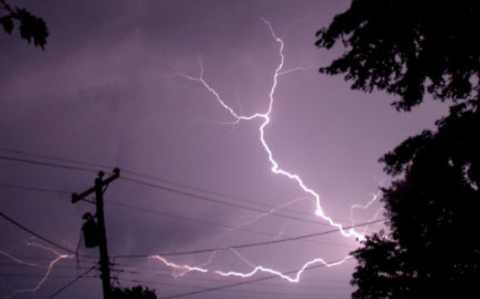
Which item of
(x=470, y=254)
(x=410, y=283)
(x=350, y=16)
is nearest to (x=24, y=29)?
(x=350, y=16)

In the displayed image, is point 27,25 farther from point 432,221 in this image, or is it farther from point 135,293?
point 135,293

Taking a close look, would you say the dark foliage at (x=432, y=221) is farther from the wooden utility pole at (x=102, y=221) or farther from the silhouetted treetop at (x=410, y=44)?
the wooden utility pole at (x=102, y=221)

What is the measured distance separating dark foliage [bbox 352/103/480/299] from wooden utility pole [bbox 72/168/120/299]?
7627 mm

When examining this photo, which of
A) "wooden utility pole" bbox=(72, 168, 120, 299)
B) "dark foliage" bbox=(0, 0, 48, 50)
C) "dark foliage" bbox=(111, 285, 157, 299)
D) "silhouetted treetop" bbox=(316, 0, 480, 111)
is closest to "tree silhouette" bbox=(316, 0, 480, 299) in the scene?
"silhouetted treetop" bbox=(316, 0, 480, 111)

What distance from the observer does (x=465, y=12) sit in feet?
21.2

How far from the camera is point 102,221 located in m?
11.0

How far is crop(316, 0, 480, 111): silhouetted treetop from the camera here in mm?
6613

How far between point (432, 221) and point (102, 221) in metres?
11.2

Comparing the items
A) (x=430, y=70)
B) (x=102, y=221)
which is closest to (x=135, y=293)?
(x=102, y=221)

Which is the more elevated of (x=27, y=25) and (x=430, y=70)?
(x=430, y=70)

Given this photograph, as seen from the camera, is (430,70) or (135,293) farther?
(135,293)

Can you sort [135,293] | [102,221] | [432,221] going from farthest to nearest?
[135,293], [432,221], [102,221]

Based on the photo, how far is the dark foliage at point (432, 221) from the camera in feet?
22.5

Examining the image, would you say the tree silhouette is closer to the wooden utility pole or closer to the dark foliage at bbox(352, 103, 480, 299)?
the dark foliage at bbox(352, 103, 480, 299)
